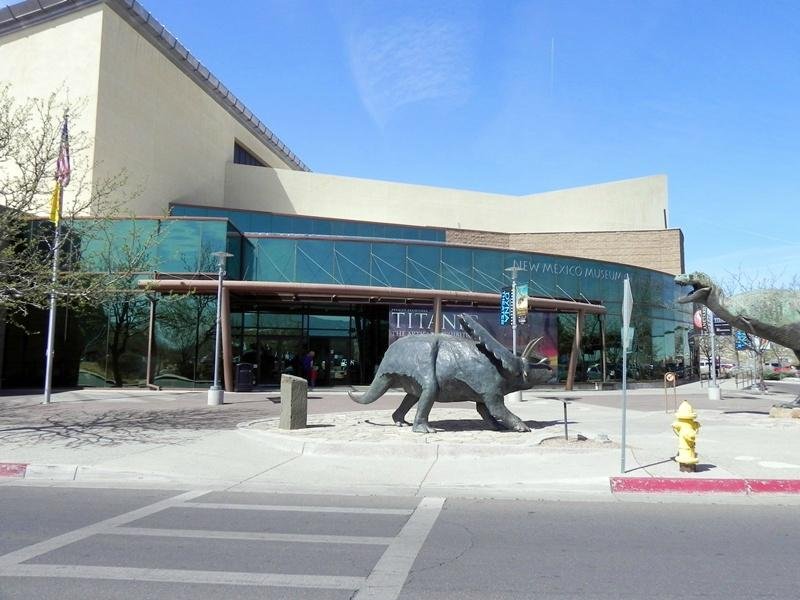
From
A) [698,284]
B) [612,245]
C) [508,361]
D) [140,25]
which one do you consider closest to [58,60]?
[140,25]

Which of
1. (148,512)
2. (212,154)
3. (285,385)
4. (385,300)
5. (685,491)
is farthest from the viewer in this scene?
(212,154)

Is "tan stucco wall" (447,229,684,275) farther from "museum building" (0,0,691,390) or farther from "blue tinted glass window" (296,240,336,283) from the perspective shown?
"blue tinted glass window" (296,240,336,283)

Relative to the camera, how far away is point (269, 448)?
10.9m

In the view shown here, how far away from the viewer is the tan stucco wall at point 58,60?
26.9m

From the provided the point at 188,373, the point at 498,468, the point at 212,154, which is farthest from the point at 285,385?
the point at 212,154

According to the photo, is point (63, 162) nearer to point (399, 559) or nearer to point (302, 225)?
point (399, 559)

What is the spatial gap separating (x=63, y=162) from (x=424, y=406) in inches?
466

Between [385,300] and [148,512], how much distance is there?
787 inches

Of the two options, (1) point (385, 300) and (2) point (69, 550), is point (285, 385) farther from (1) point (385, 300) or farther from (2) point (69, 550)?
(1) point (385, 300)

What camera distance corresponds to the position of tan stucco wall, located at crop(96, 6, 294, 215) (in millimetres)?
27641

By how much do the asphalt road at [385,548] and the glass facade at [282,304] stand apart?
48.8 ft

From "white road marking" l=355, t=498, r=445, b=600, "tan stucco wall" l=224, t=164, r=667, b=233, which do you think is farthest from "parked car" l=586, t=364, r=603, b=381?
"white road marking" l=355, t=498, r=445, b=600

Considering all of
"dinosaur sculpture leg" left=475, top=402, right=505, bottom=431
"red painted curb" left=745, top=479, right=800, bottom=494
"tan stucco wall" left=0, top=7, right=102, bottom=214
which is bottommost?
"red painted curb" left=745, top=479, right=800, bottom=494

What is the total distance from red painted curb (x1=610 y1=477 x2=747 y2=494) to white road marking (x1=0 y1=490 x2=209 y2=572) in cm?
551
